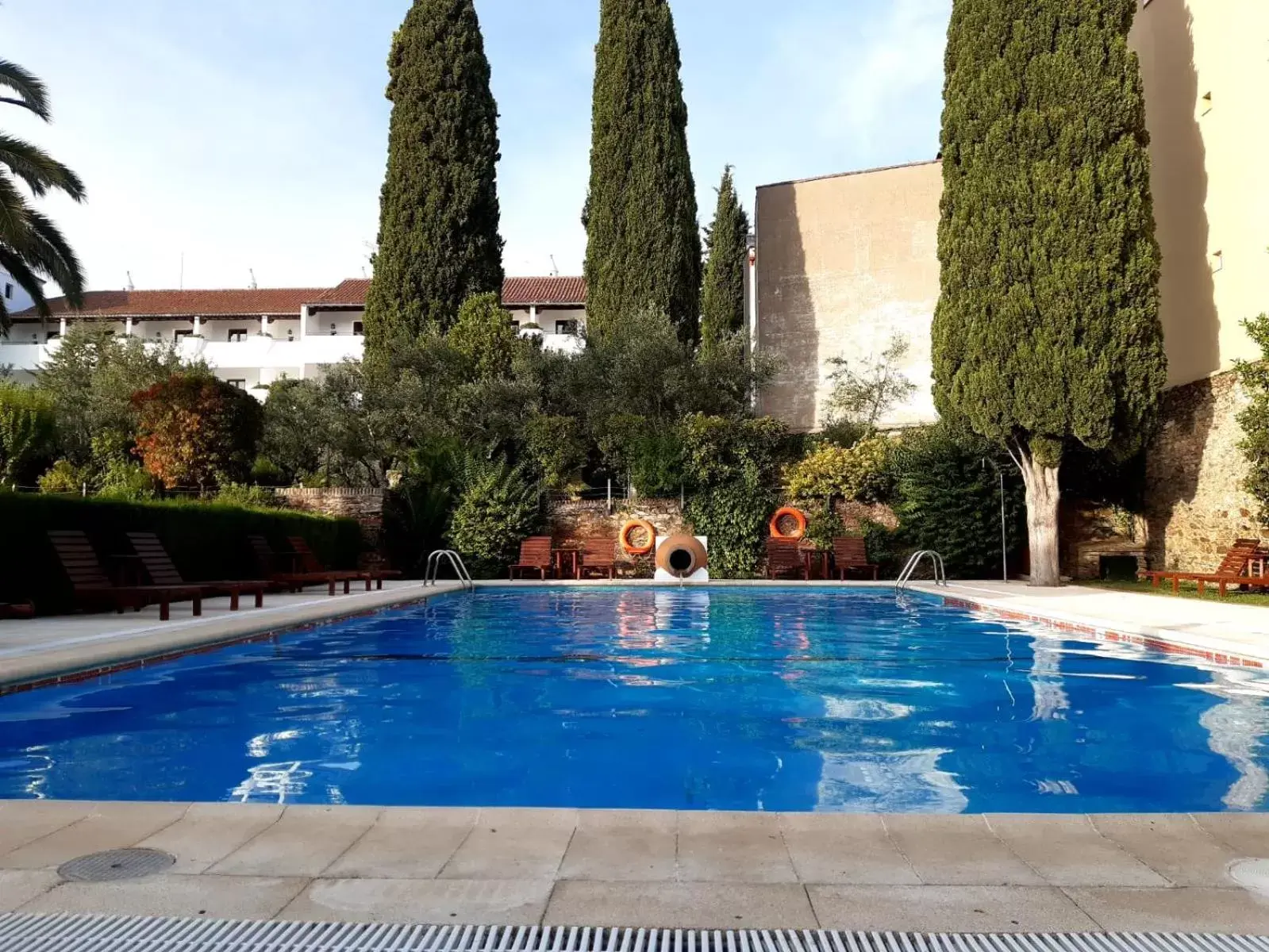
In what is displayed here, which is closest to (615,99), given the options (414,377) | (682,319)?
(682,319)

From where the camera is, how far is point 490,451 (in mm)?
21781

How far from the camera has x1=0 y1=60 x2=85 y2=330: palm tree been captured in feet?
48.6

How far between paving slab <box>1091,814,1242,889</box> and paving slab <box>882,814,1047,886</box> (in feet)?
0.84

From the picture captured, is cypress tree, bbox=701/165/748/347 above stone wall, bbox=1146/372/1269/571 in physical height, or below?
above

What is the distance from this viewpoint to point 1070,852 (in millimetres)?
3191

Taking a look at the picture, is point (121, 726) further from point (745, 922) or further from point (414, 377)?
point (414, 377)

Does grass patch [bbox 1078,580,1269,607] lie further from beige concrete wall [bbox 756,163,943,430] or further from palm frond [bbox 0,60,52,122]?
palm frond [bbox 0,60,52,122]

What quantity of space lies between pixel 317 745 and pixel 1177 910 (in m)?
4.66

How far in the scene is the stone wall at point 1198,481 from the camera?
16656 mm

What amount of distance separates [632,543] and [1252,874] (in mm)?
18526

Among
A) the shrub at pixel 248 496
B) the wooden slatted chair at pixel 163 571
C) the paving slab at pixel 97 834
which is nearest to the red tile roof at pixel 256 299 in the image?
the shrub at pixel 248 496

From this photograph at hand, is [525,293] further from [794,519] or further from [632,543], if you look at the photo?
[794,519]

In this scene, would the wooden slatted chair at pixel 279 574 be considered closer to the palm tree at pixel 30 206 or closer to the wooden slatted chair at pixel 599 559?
the wooden slatted chair at pixel 599 559

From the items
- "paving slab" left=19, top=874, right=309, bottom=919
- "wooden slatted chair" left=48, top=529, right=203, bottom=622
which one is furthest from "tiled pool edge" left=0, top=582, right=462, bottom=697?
"paving slab" left=19, top=874, right=309, bottom=919
